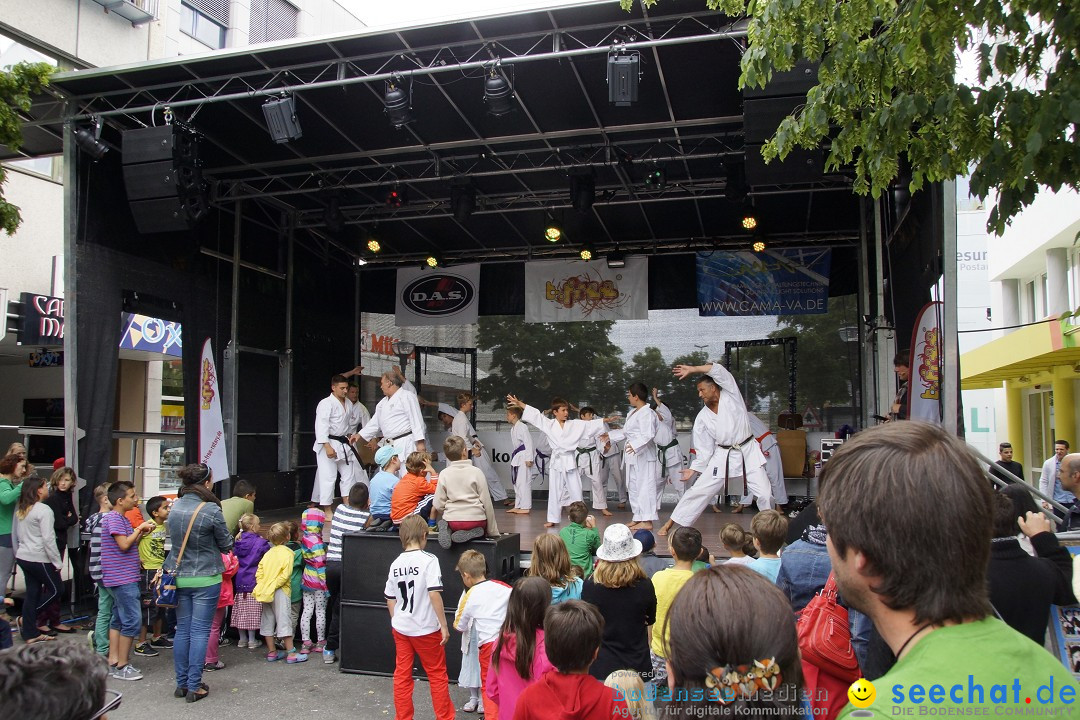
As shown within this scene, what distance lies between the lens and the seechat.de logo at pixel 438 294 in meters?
13.9

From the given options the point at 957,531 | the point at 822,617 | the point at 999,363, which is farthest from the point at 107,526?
the point at 999,363

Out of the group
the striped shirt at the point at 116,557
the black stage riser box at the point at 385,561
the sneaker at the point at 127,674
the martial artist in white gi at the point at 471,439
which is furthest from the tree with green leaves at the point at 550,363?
the sneaker at the point at 127,674

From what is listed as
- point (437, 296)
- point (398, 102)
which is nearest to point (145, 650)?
point (398, 102)

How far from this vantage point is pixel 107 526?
20.6 ft

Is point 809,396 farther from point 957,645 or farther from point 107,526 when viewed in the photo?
point 957,645

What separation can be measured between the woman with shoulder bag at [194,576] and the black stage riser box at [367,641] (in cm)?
108

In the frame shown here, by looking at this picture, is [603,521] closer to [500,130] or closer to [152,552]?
[500,130]

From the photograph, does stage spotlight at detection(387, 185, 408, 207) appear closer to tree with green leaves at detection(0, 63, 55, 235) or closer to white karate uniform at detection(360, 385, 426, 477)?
white karate uniform at detection(360, 385, 426, 477)

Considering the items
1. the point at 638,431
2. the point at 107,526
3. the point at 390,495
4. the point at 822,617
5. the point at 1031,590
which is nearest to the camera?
the point at 822,617

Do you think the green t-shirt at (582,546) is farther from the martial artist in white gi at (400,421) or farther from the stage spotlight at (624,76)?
the martial artist in white gi at (400,421)

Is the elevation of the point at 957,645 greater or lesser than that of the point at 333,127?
lesser

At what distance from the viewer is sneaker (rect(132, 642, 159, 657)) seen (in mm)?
6852

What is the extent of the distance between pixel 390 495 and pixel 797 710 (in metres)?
6.14

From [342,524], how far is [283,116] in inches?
166
